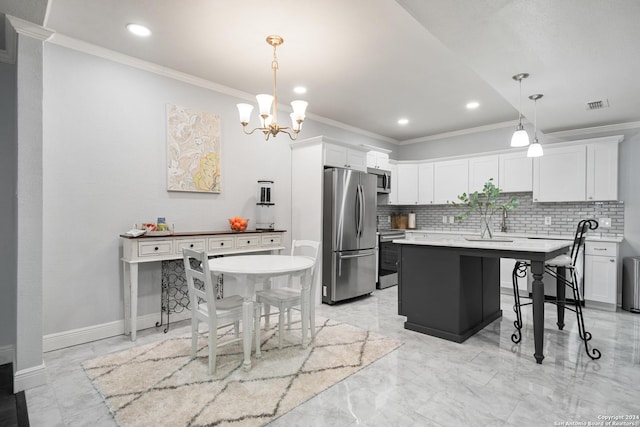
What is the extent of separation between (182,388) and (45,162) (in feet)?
7.32

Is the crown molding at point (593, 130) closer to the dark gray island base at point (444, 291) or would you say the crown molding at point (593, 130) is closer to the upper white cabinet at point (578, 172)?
the upper white cabinet at point (578, 172)

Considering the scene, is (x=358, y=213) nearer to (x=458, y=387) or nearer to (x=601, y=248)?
(x=458, y=387)

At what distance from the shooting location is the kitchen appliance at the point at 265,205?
4.21 metres

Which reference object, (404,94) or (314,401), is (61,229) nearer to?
(314,401)

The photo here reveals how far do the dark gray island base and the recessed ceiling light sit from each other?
308 centimetres

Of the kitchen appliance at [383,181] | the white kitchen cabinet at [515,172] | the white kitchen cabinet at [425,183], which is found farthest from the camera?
the white kitchen cabinet at [425,183]

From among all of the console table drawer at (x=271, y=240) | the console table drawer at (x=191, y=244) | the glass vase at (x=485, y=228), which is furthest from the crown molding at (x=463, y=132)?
the console table drawer at (x=191, y=244)

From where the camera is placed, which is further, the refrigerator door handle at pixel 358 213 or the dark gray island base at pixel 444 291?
the refrigerator door handle at pixel 358 213

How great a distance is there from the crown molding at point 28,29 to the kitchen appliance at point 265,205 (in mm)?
2413

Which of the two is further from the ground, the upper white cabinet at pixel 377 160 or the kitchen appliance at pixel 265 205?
the upper white cabinet at pixel 377 160

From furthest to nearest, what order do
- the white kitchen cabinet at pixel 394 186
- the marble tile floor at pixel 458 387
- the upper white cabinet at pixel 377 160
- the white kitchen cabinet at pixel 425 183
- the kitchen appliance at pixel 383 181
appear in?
the white kitchen cabinet at pixel 394 186, the white kitchen cabinet at pixel 425 183, the kitchen appliance at pixel 383 181, the upper white cabinet at pixel 377 160, the marble tile floor at pixel 458 387

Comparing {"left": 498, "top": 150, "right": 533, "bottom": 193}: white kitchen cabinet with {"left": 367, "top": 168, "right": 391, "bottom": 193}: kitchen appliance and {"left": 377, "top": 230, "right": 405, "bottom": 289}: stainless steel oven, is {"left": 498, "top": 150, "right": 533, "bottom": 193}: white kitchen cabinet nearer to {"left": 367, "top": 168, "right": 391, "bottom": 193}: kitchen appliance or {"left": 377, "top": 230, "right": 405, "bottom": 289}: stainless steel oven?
{"left": 367, "top": 168, "right": 391, "bottom": 193}: kitchen appliance

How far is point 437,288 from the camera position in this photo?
3268 mm

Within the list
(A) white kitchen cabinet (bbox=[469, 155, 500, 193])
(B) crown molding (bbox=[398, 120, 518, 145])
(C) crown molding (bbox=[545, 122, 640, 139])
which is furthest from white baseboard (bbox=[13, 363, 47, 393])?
(C) crown molding (bbox=[545, 122, 640, 139])
